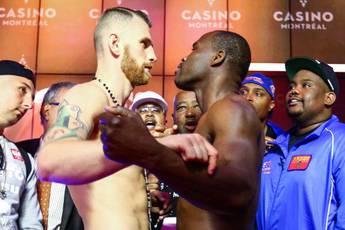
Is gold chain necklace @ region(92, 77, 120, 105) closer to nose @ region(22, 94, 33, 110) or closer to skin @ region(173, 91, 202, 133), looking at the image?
nose @ region(22, 94, 33, 110)

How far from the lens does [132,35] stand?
209cm

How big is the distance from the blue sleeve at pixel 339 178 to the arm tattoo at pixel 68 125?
150 cm

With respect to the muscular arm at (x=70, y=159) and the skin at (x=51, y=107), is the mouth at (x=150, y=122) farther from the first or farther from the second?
the muscular arm at (x=70, y=159)

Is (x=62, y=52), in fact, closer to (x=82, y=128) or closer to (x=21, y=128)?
(x=21, y=128)

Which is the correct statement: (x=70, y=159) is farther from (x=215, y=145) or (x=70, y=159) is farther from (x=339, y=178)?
(x=339, y=178)

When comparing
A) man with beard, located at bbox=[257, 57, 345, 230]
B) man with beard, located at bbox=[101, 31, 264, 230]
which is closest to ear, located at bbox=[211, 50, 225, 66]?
man with beard, located at bbox=[101, 31, 264, 230]

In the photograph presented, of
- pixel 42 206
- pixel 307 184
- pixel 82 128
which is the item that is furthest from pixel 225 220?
pixel 42 206

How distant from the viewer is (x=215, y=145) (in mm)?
1252

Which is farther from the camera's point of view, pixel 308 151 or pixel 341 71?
pixel 341 71

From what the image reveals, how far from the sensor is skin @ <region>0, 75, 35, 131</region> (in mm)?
2838

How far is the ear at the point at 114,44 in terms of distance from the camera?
6.72ft

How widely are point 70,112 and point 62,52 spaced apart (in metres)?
3.38

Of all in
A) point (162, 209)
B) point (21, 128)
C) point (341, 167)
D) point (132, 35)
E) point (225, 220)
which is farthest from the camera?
point (21, 128)

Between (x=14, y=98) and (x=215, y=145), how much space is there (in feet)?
6.27
